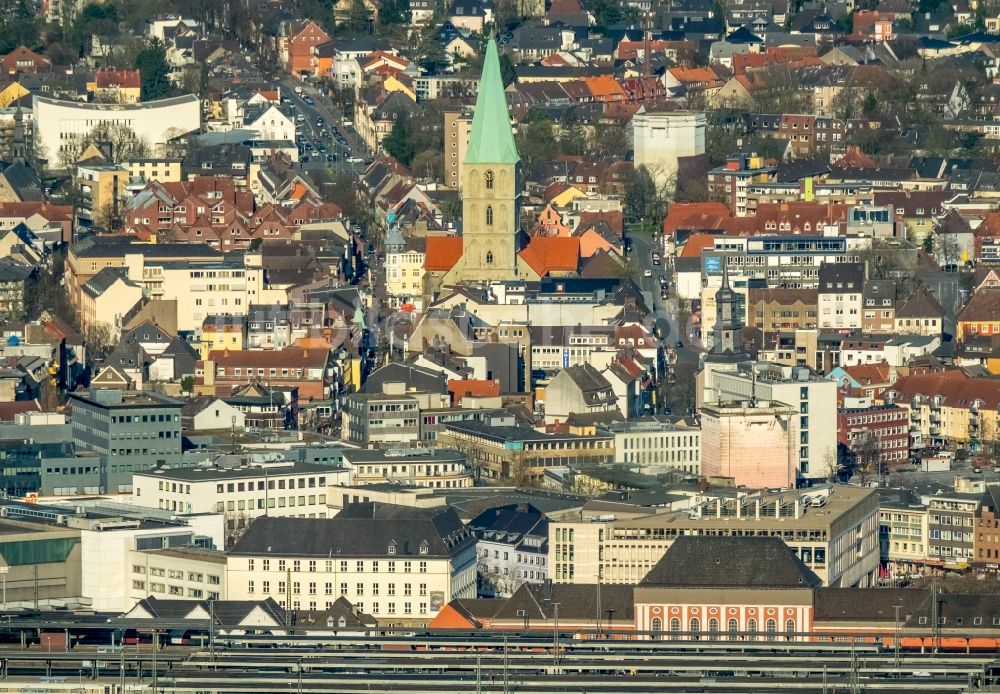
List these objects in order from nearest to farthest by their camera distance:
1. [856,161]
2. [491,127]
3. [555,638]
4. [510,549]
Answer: [555,638] < [510,549] < [491,127] < [856,161]

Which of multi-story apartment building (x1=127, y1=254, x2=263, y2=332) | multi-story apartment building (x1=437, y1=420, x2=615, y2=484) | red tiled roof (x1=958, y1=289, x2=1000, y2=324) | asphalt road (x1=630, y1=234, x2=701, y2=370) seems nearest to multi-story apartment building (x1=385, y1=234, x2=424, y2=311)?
multi-story apartment building (x1=127, y1=254, x2=263, y2=332)

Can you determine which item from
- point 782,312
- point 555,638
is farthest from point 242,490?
point 782,312

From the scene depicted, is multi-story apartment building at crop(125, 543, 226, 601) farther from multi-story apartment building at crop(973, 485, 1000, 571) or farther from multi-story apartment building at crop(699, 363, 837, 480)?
multi-story apartment building at crop(699, 363, 837, 480)

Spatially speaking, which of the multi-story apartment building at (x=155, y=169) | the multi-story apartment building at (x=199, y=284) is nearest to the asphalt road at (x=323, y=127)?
the multi-story apartment building at (x=155, y=169)

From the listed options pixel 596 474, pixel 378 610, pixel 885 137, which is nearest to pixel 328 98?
pixel 885 137

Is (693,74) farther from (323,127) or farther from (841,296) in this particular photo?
(841,296)

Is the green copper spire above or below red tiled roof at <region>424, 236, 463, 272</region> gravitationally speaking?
above
